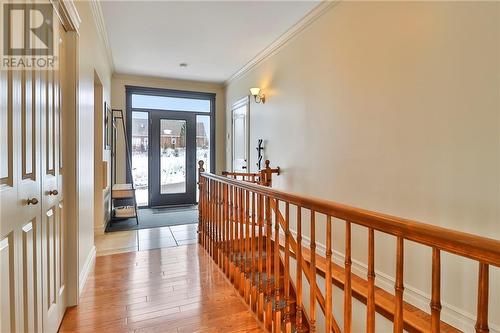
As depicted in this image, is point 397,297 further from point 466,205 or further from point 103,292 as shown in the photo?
point 103,292

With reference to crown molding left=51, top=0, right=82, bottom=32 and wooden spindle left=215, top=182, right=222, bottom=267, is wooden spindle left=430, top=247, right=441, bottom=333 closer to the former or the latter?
wooden spindle left=215, top=182, right=222, bottom=267

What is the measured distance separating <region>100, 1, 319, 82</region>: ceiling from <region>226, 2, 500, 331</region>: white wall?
51 centimetres

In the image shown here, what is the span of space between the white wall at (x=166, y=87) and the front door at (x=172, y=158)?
0.55m

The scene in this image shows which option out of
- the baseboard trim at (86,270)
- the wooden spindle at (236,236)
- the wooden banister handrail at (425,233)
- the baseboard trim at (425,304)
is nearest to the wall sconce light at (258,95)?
the wooden spindle at (236,236)

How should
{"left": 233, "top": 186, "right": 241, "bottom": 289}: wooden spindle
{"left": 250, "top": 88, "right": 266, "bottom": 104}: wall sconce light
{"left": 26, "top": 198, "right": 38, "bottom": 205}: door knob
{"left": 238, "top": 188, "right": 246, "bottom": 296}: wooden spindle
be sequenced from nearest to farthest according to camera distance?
{"left": 26, "top": 198, "right": 38, "bottom": 205}: door knob, {"left": 238, "top": 188, "right": 246, "bottom": 296}: wooden spindle, {"left": 233, "top": 186, "right": 241, "bottom": 289}: wooden spindle, {"left": 250, "top": 88, "right": 266, "bottom": 104}: wall sconce light

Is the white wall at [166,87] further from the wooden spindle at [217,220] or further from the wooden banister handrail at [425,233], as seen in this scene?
the wooden banister handrail at [425,233]

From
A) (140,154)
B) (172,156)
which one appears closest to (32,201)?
(140,154)

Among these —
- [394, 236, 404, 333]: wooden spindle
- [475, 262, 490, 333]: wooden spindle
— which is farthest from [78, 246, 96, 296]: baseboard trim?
[475, 262, 490, 333]: wooden spindle

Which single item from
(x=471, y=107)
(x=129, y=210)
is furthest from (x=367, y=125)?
(x=129, y=210)

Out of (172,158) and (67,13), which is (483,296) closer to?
(67,13)

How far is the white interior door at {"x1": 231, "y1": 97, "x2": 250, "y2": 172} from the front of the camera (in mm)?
5277

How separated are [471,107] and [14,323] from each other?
2738mm

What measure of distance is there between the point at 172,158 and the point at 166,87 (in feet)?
5.06

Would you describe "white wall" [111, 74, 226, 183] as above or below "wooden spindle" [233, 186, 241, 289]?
above
